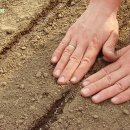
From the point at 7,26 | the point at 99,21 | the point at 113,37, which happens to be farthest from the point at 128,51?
the point at 7,26

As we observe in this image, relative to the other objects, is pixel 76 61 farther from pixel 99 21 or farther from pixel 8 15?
pixel 8 15

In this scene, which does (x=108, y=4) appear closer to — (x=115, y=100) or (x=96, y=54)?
(x=96, y=54)

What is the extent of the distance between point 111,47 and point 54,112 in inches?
21.1

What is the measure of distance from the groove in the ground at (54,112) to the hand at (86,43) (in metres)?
0.09

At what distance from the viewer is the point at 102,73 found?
7.03ft

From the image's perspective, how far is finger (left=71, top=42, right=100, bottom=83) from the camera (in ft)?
7.13

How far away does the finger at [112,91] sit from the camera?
2.06 m

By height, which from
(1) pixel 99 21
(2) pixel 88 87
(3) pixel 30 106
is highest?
(1) pixel 99 21

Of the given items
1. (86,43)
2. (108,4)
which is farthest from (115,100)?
(108,4)

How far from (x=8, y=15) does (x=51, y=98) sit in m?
0.84

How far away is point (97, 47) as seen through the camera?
2.25 meters

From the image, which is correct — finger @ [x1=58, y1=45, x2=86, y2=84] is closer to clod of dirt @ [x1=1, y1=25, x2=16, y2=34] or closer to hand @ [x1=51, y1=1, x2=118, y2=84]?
hand @ [x1=51, y1=1, x2=118, y2=84]

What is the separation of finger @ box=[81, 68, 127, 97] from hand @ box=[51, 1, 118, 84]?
0.38 ft

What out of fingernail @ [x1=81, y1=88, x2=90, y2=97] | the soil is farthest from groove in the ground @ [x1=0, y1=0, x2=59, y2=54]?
fingernail @ [x1=81, y1=88, x2=90, y2=97]
